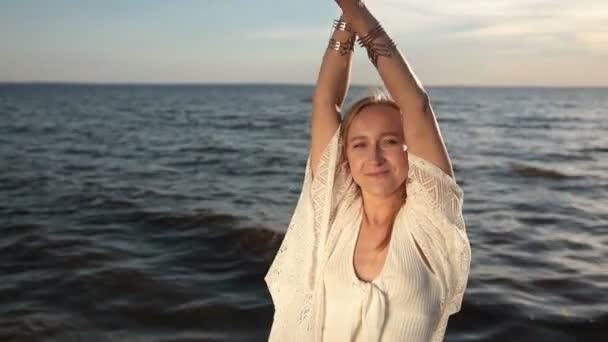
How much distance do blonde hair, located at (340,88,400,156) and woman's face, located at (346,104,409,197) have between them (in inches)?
0.7

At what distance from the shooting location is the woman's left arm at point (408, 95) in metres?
2.72

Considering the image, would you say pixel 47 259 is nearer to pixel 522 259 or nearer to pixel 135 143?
pixel 522 259

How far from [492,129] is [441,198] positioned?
31217 mm

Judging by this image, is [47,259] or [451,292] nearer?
[451,292]

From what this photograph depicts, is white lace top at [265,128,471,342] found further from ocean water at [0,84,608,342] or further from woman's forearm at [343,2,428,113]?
ocean water at [0,84,608,342]

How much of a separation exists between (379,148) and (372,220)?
0.40 metres

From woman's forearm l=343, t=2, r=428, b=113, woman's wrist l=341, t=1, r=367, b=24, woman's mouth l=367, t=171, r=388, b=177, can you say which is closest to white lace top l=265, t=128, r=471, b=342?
woman's mouth l=367, t=171, r=388, b=177

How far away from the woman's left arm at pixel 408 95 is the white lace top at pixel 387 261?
6 cm

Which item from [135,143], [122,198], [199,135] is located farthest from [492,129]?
[122,198]

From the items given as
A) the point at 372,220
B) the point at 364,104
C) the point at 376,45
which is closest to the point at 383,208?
the point at 372,220

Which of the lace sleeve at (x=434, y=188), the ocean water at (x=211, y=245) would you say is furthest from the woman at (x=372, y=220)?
the ocean water at (x=211, y=245)

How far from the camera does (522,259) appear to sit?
8281 mm

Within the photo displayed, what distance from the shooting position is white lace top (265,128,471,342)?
2766 millimetres

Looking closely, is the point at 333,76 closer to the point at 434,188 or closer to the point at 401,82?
the point at 401,82
